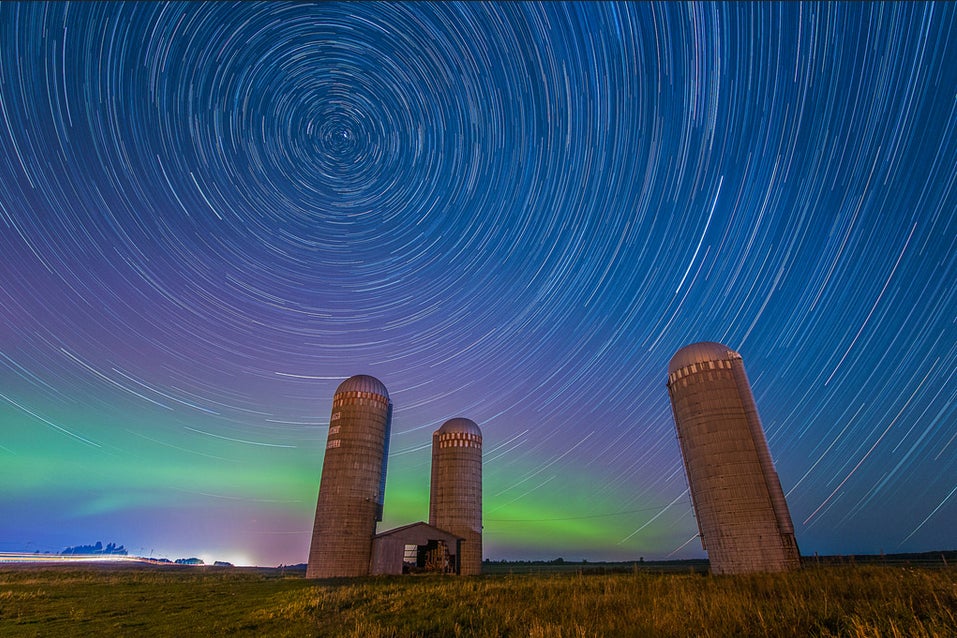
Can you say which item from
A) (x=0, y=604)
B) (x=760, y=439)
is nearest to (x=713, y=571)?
(x=760, y=439)

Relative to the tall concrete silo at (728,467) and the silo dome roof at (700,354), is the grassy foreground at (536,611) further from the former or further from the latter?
the silo dome roof at (700,354)

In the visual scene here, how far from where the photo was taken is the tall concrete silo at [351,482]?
1495 inches

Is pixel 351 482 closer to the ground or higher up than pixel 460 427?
closer to the ground

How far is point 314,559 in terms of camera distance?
38062 mm

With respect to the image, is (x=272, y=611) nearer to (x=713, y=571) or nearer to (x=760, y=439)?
(x=713, y=571)

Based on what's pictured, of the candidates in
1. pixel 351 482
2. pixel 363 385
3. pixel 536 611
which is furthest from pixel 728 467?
pixel 363 385

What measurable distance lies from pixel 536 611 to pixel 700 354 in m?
27.2

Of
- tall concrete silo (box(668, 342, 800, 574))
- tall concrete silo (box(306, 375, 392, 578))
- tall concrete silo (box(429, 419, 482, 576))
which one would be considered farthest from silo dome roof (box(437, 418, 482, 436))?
tall concrete silo (box(668, 342, 800, 574))

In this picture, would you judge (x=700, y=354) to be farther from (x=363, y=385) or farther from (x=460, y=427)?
(x=363, y=385)

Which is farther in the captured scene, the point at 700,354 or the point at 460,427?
the point at 460,427

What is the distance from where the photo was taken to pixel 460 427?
162 feet

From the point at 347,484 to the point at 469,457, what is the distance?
45.5ft

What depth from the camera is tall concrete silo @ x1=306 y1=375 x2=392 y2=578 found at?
38.0 m

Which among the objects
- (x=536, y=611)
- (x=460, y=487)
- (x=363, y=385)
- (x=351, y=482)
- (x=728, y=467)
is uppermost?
(x=363, y=385)
